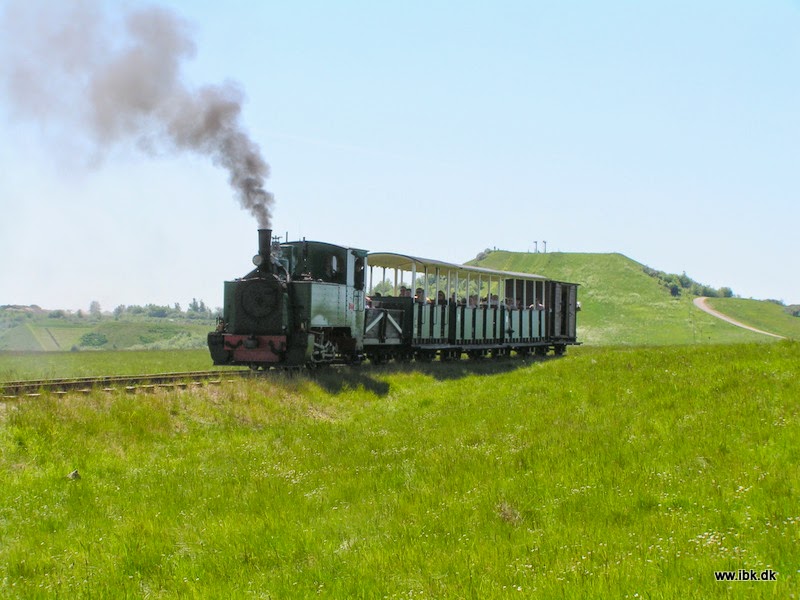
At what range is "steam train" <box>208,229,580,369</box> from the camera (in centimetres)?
1898

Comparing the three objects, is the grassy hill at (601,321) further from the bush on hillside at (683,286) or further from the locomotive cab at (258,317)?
the locomotive cab at (258,317)

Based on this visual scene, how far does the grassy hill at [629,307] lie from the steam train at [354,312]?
45.2 metres

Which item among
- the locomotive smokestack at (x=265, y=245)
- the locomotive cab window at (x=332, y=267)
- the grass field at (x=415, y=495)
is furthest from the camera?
the locomotive cab window at (x=332, y=267)

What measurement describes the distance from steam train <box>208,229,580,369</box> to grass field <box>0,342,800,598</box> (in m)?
3.88

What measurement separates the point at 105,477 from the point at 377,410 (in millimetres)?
7710

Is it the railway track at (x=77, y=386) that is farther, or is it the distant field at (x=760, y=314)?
the distant field at (x=760, y=314)

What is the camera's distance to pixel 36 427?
454 inches

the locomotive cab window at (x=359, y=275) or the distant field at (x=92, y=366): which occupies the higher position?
the locomotive cab window at (x=359, y=275)

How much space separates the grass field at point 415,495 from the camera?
574 centimetres

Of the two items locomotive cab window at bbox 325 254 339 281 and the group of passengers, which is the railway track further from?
the group of passengers

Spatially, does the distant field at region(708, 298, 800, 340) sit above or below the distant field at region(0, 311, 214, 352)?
above
